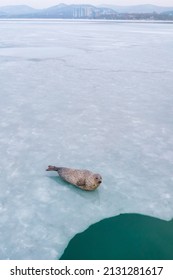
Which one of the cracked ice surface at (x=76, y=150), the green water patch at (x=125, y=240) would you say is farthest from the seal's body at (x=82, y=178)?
the green water patch at (x=125, y=240)

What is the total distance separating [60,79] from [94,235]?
8.89 metres

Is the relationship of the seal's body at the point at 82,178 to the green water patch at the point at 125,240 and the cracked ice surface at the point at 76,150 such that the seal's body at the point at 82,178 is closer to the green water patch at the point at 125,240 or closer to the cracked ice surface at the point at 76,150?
the cracked ice surface at the point at 76,150

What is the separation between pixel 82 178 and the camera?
16.6 feet

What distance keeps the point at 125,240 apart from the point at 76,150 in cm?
266

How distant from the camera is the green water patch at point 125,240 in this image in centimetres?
374

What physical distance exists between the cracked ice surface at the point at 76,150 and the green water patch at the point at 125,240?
154 millimetres

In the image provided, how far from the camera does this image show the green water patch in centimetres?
374

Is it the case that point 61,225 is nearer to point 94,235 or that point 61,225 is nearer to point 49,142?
point 94,235

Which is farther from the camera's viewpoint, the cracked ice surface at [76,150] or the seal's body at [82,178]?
the seal's body at [82,178]

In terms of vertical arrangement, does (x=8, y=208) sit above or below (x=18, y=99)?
below

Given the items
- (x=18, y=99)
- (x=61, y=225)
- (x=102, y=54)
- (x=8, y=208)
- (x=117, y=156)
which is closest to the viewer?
(x=61, y=225)

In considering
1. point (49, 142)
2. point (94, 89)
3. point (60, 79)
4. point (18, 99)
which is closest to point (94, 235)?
point (49, 142)

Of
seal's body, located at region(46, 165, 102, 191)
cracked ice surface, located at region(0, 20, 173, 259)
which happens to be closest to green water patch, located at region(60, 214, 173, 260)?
cracked ice surface, located at region(0, 20, 173, 259)

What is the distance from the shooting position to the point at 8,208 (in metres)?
4.60
